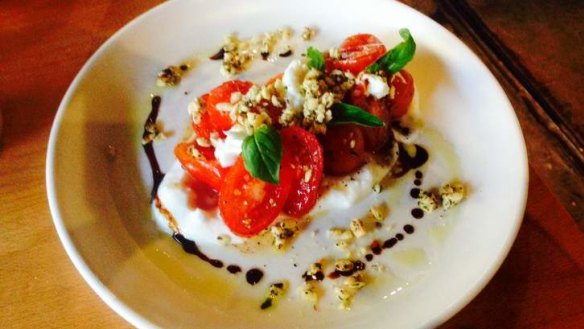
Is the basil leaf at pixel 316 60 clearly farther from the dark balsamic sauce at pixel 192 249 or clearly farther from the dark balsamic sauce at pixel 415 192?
the dark balsamic sauce at pixel 192 249

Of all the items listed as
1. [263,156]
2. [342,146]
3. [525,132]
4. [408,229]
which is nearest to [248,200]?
[263,156]

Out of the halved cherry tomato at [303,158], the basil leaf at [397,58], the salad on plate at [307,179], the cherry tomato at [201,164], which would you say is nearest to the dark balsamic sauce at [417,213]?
the salad on plate at [307,179]

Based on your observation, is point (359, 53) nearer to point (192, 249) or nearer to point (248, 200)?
point (248, 200)

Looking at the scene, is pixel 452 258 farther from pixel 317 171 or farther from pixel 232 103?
pixel 232 103

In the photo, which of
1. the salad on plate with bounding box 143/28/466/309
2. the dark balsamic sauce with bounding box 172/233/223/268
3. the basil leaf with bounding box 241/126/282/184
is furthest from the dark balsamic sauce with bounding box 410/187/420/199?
the dark balsamic sauce with bounding box 172/233/223/268

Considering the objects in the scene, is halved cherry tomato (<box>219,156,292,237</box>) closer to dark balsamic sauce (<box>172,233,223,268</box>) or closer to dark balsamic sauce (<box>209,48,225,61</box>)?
dark balsamic sauce (<box>172,233,223,268</box>)
